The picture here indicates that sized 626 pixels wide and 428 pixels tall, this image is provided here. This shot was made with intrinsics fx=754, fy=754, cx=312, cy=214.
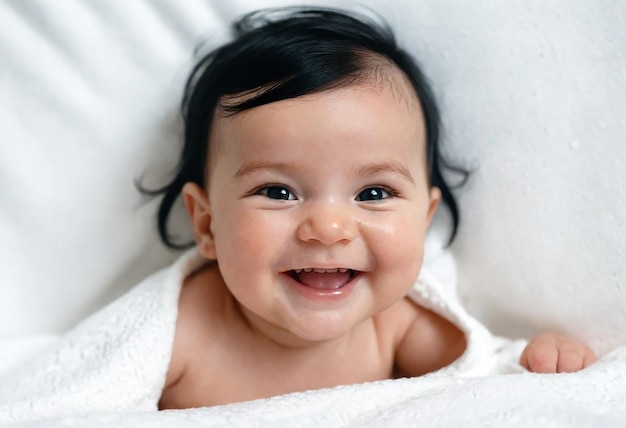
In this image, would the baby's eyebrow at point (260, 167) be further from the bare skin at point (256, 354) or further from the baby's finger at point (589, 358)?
the baby's finger at point (589, 358)

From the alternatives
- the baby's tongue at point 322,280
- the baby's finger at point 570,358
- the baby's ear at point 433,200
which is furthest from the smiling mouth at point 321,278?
the baby's finger at point 570,358

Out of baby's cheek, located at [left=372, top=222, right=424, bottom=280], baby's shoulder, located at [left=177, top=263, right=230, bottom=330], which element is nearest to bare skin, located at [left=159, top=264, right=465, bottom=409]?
baby's shoulder, located at [left=177, top=263, right=230, bottom=330]

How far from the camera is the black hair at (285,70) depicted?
41.8 inches

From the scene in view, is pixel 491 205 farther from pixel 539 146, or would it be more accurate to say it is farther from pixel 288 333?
pixel 288 333

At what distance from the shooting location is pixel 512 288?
1.28 m

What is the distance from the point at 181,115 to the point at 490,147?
54 centimetres

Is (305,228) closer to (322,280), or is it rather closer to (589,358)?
(322,280)

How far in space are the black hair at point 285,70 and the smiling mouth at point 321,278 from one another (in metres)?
0.24

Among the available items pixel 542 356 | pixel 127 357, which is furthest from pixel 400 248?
pixel 127 357

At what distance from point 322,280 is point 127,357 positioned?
32cm

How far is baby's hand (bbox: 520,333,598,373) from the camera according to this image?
113cm

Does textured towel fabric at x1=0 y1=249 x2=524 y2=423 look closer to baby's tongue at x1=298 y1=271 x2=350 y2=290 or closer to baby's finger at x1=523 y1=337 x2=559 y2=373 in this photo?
baby's finger at x1=523 y1=337 x2=559 y2=373

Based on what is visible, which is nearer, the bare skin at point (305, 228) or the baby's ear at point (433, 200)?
the bare skin at point (305, 228)

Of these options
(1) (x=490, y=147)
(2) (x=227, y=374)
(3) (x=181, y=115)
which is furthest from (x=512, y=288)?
(3) (x=181, y=115)
